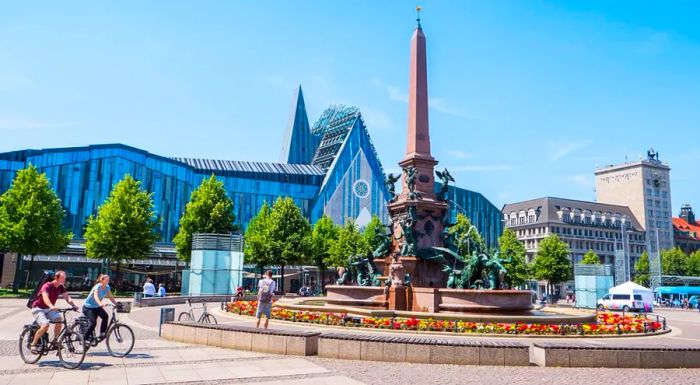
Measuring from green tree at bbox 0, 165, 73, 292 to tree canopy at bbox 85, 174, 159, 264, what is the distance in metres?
2.83

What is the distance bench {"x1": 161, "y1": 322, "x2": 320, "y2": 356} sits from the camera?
12.8 meters

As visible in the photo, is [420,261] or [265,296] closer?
[265,296]

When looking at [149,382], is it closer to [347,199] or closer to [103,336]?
[103,336]

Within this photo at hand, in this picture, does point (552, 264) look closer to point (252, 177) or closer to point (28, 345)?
point (252, 177)

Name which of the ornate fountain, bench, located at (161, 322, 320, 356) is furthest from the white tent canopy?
bench, located at (161, 322, 320, 356)

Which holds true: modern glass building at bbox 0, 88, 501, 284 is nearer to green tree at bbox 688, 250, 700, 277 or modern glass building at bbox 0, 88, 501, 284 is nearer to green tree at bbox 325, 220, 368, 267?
green tree at bbox 325, 220, 368, 267

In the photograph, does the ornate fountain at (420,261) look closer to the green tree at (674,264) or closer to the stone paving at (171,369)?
the stone paving at (171,369)

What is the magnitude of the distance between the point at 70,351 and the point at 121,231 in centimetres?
3567

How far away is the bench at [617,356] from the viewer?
39.1 feet

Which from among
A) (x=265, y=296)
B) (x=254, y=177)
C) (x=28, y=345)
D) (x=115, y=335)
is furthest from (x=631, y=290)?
(x=254, y=177)

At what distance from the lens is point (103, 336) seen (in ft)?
40.2

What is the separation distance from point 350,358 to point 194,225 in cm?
4075

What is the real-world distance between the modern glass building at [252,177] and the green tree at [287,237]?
2040cm

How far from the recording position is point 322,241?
60.9 metres
